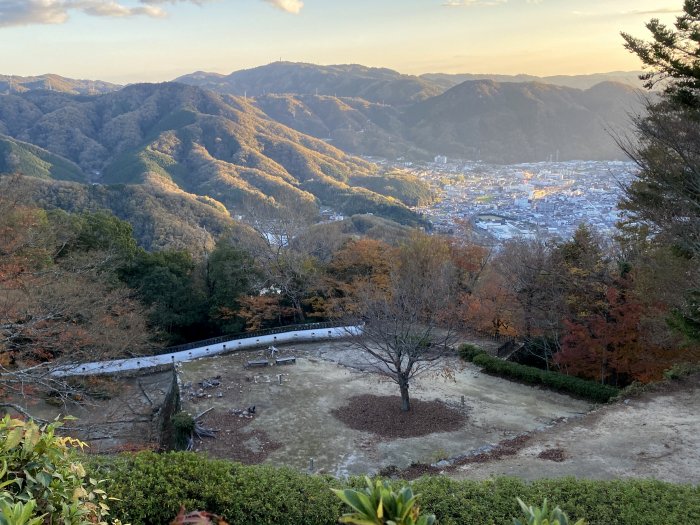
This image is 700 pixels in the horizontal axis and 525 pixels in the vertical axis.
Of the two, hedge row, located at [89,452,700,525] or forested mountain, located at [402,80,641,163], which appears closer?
hedge row, located at [89,452,700,525]

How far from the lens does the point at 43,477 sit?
2.13 meters

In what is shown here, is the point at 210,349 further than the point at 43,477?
Yes

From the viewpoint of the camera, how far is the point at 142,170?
244 feet

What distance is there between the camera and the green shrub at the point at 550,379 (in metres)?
12.3

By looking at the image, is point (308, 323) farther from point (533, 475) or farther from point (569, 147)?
point (569, 147)

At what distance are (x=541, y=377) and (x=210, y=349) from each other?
11.4m

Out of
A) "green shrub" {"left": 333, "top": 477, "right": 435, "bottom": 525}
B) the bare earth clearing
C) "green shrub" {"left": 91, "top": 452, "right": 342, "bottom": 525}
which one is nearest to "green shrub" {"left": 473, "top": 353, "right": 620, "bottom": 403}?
the bare earth clearing

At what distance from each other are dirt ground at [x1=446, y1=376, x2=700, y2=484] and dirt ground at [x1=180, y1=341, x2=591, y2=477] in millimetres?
1472

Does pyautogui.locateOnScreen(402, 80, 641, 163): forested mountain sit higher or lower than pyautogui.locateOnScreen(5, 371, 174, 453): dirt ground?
higher

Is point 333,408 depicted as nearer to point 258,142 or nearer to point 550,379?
point 550,379

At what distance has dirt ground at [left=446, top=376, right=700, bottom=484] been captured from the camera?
7.44 metres

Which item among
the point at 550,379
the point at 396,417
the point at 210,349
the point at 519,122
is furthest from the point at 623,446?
the point at 519,122

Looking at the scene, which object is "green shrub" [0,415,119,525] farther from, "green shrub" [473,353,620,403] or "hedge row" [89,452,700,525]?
"green shrub" [473,353,620,403]

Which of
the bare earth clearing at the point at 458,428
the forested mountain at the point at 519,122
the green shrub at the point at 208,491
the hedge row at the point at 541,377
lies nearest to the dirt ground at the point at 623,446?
the bare earth clearing at the point at 458,428
